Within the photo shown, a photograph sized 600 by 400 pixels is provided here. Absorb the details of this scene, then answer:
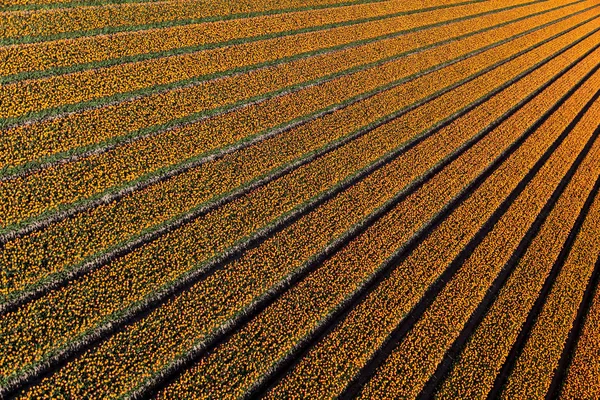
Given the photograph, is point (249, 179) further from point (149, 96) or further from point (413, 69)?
point (413, 69)

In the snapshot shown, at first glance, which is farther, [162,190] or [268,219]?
[268,219]

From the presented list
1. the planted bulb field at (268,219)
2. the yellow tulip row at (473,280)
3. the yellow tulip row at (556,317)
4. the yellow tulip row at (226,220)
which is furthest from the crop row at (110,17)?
the yellow tulip row at (556,317)

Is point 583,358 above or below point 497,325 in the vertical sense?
below

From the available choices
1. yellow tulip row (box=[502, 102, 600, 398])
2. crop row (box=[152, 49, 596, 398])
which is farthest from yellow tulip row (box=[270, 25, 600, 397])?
yellow tulip row (box=[502, 102, 600, 398])

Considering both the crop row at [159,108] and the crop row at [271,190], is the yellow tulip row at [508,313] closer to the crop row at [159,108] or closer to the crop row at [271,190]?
the crop row at [271,190]

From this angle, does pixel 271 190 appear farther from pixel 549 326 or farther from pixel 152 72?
pixel 549 326

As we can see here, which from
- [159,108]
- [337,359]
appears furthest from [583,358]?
[159,108]
